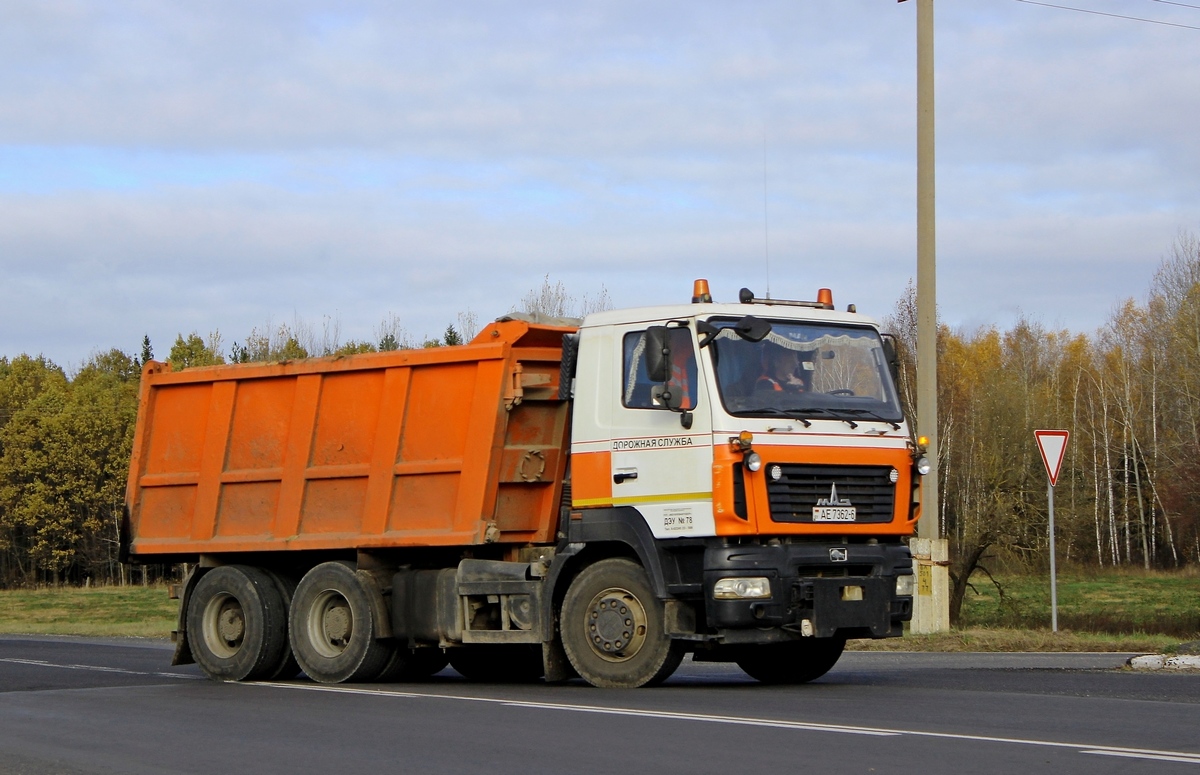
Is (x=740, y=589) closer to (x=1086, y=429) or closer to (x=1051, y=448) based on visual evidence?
(x=1051, y=448)

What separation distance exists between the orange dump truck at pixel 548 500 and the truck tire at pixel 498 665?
0.11ft

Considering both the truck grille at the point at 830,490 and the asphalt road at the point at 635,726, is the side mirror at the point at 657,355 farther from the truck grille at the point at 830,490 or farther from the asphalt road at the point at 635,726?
the asphalt road at the point at 635,726

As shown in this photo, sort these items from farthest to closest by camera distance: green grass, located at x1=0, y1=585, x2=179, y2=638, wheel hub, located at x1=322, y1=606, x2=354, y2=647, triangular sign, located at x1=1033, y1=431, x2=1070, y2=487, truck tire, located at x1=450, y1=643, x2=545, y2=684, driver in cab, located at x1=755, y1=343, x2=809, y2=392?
green grass, located at x1=0, y1=585, x2=179, y2=638, triangular sign, located at x1=1033, y1=431, x2=1070, y2=487, truck tire, located at x1=450, y1=643, x2=545, y2=684, wheel hub, located at x1=322, y1=606, x2=354, y2=647, driver in cab, located at x1=755, y1=343, x2=809, y2=392

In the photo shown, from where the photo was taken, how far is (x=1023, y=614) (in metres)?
24.7

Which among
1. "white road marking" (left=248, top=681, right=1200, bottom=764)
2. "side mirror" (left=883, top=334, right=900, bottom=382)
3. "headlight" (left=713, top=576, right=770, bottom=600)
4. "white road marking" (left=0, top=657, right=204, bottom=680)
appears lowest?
"white road marking" (left=0, top=657, right=204, bottom=680)

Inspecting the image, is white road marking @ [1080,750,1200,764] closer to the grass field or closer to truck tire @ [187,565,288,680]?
the grass field

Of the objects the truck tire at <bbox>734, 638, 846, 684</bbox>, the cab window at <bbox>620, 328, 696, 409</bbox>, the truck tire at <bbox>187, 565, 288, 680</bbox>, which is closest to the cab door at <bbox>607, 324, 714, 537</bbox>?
the cab window at <bbox>620, 328, 696, 409</bbox>

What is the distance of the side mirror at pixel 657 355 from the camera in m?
10.9

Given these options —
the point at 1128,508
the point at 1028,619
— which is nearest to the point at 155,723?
the point at 1028,619

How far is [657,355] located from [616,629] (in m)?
2.23

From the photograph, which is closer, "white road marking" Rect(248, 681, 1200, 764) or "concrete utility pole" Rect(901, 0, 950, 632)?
"white road marking" Rect(248, 681, 1200, 764)

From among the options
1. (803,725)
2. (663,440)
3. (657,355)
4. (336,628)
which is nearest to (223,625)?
(336,628)

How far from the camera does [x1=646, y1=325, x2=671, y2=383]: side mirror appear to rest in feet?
35.6

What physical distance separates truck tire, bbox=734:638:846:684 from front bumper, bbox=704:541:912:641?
872 millimetres
